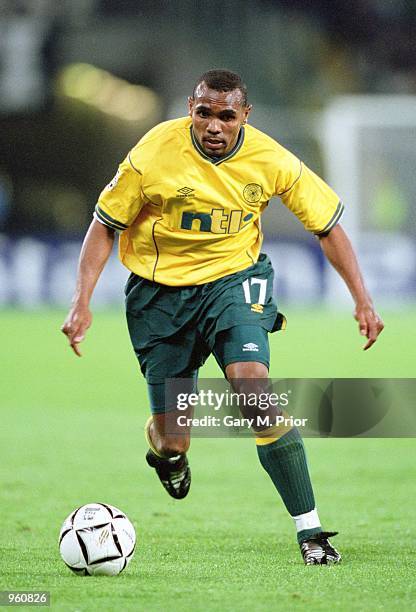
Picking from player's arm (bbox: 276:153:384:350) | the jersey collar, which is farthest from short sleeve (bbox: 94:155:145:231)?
player's arm (bbox: 276:153:384:350)

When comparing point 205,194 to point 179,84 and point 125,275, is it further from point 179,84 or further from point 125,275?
point 179,84

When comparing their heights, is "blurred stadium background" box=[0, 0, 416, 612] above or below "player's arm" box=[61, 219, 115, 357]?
below

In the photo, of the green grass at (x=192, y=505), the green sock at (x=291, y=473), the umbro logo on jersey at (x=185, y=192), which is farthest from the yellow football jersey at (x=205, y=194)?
the green grass at (x=192, y=505)

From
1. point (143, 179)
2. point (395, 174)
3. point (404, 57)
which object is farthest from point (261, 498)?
point (404, 57)

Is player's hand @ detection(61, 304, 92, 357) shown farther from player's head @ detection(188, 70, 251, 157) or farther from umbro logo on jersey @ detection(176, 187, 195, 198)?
player's head @ detection(188, 70, 251, 157)

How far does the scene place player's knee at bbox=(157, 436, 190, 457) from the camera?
19.5 feet

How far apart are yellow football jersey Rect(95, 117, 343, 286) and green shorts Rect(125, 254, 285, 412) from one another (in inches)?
3.7

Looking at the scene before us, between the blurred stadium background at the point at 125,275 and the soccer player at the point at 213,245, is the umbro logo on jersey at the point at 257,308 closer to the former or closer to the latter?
the soccer player at the point at 213,245

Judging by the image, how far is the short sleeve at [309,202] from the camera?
17.5 ft

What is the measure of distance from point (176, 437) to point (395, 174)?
16.4 metres

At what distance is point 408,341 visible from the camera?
48.1ft

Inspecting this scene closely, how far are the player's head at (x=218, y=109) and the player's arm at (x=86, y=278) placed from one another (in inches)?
23.9

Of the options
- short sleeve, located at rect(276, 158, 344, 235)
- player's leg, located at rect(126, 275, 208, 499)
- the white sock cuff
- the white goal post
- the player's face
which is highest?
the player's face

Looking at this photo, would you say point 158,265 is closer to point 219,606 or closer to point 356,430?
point 219,606
